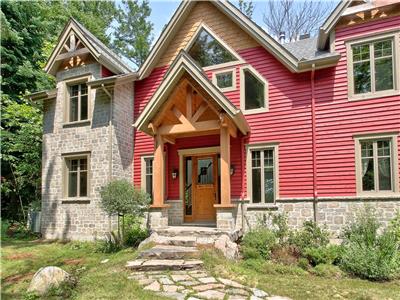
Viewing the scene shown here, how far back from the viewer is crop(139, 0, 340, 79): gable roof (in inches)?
380

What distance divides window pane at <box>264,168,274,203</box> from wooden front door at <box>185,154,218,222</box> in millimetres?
1808

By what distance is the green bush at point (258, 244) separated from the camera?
810cm

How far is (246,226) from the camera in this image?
10008mm

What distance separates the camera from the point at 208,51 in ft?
37.2

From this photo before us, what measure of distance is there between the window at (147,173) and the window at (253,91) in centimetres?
406

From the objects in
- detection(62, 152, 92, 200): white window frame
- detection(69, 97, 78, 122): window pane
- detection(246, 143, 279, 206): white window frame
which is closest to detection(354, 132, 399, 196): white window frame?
detection(246, 143, 279, 206): white window frame

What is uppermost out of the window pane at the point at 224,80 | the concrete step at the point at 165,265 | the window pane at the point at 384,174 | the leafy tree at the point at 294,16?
the leafy tree at the point at 294,16

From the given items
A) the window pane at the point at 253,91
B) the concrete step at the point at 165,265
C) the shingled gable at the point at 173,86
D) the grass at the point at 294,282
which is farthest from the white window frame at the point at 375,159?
the concrete step at the point at 165,265

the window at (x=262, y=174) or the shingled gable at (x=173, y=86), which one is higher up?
the shingled gable at (x=173, y=86)

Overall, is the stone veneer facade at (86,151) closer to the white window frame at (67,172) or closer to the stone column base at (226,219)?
the white window frame at (67,172)

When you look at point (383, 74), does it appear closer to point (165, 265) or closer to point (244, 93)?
point (244, 93)

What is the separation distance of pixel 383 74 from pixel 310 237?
5098mm

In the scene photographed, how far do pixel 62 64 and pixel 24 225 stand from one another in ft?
25.8

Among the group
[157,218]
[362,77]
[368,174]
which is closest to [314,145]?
[368,174]
